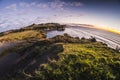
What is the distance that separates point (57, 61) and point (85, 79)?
1.48 metres

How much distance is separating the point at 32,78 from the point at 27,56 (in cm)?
238

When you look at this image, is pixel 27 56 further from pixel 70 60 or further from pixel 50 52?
pixel 70 60

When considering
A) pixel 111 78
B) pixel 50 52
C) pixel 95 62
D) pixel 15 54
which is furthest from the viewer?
pixel 15 54

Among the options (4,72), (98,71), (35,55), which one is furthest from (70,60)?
(4,72)

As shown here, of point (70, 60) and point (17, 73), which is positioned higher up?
point (70, 60)

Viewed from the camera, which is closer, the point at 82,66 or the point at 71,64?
the point at 82,66

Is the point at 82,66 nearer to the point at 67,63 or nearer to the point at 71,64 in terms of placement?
the point at 71,64

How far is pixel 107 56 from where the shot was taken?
11.3 metres

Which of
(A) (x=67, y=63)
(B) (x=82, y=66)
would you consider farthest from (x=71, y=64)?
(B) (x=82, y=66)

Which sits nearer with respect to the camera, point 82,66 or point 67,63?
point 82,66

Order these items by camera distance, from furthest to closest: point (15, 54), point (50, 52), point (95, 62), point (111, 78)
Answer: point (15, 54) → point (50, 52) → point (95, 62) → point (111, 78)

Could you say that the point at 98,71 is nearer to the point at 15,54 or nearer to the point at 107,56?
the point at 107,56

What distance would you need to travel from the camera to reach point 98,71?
1028 cm

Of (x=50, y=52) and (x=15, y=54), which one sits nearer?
(x=50, y=52)
